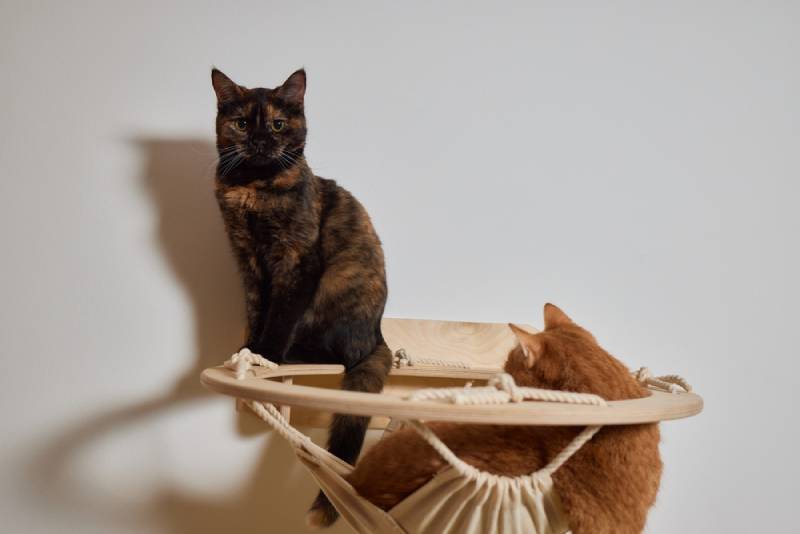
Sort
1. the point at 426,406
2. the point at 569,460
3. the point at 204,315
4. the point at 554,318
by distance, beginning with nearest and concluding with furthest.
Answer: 1. the point at 426,406
2. the point at 569,460
3. the point at 554,318
4. the point at 204,315

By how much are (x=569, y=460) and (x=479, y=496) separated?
124 mm

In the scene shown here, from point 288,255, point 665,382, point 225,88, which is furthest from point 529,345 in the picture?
point 225,88

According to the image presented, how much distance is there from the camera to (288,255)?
3.35 feet

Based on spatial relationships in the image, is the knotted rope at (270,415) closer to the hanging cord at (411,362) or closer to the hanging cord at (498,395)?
the hanging cord at (498,395)

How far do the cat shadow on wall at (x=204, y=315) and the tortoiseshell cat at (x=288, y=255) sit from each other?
0.13m

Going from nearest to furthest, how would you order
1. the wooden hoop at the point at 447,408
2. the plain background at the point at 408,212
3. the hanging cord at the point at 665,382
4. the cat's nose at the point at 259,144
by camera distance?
the wooden hoop at the point at 447,408, the hanging cord at the point at 665,382, the cat's nose at the point at 259,144, the plain background at the point at 408,212

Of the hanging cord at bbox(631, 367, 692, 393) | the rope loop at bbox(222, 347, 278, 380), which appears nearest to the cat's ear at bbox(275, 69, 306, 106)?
the rope loop at bbox(222, 347, 278, 380)

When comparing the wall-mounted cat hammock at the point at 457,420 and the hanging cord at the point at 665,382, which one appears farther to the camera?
the hanging cord at the point at 665,382

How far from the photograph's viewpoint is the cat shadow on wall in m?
1.13

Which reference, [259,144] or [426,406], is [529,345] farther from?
[259,144]

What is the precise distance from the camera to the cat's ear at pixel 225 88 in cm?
102

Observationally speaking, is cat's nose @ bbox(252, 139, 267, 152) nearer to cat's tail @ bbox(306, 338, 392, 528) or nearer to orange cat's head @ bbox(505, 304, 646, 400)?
cat's tail @ bbox(306, 338, 392, 528)

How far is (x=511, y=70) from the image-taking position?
4.38ft

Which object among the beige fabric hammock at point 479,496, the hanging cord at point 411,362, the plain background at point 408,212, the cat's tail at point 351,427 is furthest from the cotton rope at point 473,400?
the plain background at point 408,212
